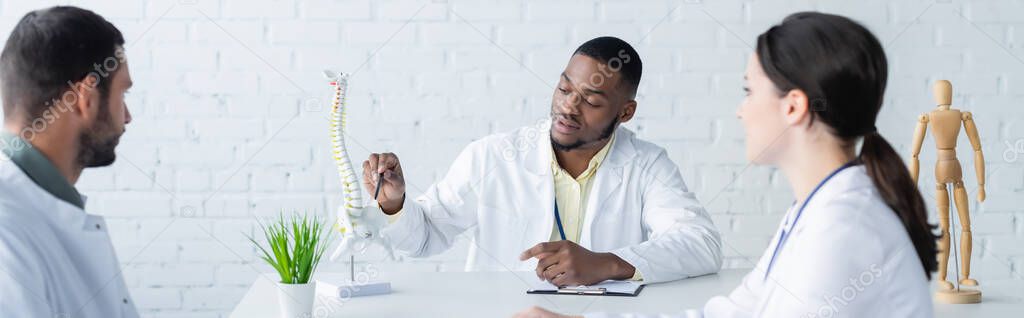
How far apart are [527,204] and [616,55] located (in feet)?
1.85

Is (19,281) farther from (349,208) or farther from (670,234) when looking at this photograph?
(670,234)

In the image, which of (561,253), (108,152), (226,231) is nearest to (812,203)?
(561,253)

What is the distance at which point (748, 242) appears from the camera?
380cm

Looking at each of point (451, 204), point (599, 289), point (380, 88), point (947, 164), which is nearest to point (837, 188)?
point (599, 289)

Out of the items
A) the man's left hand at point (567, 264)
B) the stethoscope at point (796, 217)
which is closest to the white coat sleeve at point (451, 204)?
the man's left hand at point (567, 264)

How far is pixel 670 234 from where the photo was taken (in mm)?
2795

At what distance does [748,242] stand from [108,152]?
259 centimetres

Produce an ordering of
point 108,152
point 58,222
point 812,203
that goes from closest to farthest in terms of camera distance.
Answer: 1. point 812,203
2. point 58,222
3. point 108,152

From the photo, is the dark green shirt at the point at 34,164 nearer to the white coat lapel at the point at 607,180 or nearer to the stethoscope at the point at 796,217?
the stethoscope at the point at 796,217

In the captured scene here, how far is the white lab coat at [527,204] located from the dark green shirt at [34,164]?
1.25 m

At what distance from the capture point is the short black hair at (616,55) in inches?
123

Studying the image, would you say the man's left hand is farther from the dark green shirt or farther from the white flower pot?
the dark green shirt

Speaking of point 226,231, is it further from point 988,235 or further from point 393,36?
point 988,235

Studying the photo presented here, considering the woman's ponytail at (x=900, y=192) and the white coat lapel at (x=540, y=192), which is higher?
the woman's ponytail at (x=900, y=192)
